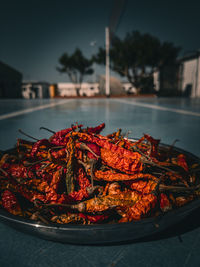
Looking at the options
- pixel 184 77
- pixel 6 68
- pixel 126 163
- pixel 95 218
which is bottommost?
pixel 95 218

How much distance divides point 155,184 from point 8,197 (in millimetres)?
559

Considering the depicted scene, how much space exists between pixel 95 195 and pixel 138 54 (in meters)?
30.5

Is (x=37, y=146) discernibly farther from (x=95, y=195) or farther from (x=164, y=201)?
(x=164, y=201)

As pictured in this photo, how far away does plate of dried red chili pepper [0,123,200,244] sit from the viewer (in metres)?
0.49

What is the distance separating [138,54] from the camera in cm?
2769

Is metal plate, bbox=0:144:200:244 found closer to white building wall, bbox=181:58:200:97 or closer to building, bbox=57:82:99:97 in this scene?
white building wall, bbox=181:58:200:97

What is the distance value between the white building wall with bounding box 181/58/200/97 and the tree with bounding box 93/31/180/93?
4.90 m

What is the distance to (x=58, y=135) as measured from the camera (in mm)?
925

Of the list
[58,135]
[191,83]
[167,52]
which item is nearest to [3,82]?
[167,52]

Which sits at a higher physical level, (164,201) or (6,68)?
(6,68)

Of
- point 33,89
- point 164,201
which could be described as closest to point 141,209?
point 164,201

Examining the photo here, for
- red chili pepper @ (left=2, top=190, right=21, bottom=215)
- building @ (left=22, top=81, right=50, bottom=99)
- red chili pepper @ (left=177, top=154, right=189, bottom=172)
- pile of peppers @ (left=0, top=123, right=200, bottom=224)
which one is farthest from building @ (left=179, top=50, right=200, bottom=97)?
building @ (left=22, top=81, right=50, bottom=99)

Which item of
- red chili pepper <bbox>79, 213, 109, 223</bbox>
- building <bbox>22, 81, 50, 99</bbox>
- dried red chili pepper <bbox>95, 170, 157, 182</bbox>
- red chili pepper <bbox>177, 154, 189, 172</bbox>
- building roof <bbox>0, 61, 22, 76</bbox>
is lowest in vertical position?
red chili pepper <bbox>79, 213, 109, 223</bbox>

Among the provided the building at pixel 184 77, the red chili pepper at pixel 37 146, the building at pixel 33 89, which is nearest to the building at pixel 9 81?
the building at pixel 33 89
